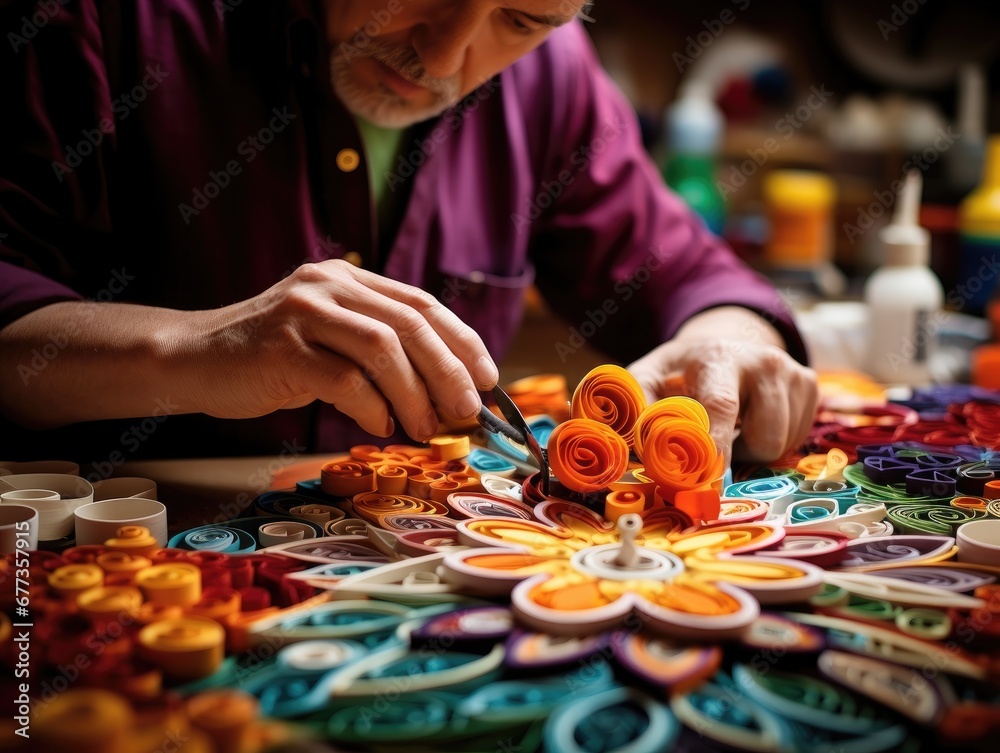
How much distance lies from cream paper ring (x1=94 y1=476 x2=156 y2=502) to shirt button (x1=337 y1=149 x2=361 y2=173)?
1.70 ft

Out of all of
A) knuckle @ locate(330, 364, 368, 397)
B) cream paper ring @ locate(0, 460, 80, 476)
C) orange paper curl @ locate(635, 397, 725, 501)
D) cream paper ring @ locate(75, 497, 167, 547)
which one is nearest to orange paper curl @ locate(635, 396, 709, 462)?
orange paper curl @ locate(635, 397, 725, 501)

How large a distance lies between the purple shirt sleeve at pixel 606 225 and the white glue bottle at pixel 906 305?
0.28 m

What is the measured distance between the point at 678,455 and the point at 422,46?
→ 539 millimetres

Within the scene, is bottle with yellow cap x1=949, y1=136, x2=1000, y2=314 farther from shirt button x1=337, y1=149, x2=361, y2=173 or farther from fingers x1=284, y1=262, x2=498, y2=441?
fingers x1=284, y1=262, x2=498, y2=441

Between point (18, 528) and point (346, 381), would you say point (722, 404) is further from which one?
point (18, 528)

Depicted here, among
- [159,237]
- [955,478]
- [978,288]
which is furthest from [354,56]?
[978,288]

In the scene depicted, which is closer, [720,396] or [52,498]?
[52,498]

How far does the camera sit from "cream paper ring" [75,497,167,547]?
2.53 feet

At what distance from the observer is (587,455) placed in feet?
2.83

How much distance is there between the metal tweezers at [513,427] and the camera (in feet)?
2.98

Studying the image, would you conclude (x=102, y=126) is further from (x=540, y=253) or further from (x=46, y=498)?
(x=540, y=253)

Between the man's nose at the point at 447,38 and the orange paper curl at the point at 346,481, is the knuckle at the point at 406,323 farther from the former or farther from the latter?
the man's nose at the point at 447,38

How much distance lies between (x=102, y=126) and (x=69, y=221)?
0.12m

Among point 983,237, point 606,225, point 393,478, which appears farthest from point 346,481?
point 983,237
